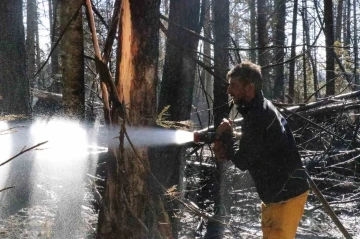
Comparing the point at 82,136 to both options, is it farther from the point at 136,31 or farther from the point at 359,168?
the point at 359,168

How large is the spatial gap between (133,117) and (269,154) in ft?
Answer: 3.63

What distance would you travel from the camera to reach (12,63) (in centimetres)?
637

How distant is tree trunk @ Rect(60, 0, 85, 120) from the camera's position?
16.3 feet

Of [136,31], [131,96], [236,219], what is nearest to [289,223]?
[131,96]

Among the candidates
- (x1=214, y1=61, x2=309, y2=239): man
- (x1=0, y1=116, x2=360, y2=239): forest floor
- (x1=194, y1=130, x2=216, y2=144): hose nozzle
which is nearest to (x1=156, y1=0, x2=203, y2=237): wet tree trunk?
(x1=0, y1=116, x2=360, y2=239): forest floor

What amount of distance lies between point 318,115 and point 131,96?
3.83 m

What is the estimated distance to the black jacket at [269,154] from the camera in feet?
11.4

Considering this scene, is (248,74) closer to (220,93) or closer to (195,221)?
(220,93)

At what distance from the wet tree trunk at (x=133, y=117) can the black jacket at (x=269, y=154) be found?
0.76m

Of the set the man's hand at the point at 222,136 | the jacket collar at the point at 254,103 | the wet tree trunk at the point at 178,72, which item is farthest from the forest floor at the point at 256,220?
the jacket collar at the point at 254,103

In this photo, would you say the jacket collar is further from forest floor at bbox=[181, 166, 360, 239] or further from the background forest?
forest floor at bbox=[181, 166, 360, 239]

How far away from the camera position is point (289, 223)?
3.59 meters

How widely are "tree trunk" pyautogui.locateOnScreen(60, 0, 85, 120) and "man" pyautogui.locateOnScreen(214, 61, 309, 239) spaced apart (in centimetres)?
205

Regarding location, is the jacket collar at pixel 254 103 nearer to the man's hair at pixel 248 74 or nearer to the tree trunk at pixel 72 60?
the man's hair at pixel 248 74
